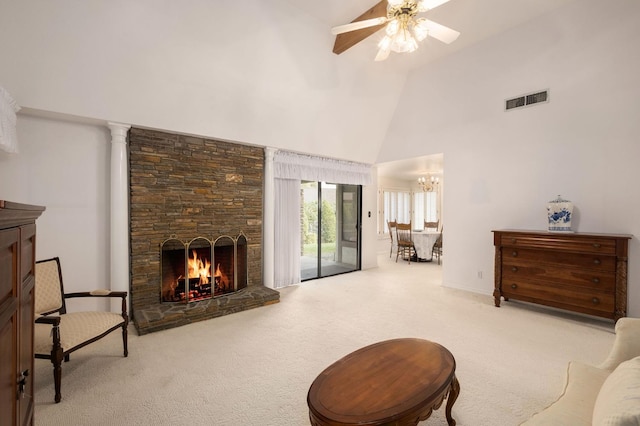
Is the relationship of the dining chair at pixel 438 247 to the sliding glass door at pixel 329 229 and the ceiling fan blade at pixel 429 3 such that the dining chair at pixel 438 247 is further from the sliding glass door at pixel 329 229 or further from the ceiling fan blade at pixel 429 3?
the ceiling fan blade at pixel 429 3

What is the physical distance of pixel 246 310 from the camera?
12.5 feet

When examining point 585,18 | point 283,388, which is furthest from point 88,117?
point 585,18

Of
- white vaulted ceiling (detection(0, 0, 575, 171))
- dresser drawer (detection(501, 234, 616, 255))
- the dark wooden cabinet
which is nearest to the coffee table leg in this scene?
the dark wooden cabinet

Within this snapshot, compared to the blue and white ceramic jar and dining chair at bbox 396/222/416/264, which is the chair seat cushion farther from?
dining chair at bbox 396/222/416/264

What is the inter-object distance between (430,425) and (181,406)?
5.48 feet

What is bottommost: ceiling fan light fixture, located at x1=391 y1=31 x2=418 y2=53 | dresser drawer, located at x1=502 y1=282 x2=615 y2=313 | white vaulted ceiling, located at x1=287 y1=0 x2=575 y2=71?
dresser drawer, located at x1=502 y1=282 x2=615 y2=313

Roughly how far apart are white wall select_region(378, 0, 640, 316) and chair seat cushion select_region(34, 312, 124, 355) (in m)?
4.84

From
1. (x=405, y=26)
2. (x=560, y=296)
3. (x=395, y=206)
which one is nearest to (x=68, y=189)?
(x=405, y=26)

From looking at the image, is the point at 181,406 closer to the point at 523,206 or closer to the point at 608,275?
the point at 608,275

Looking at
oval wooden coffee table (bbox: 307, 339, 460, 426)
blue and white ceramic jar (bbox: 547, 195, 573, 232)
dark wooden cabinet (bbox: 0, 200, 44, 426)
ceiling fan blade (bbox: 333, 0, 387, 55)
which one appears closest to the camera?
dark wooden cabinet (bbox: 0, 200, 44, 426)

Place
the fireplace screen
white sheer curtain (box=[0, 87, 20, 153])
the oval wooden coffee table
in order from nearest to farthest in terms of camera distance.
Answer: the oval wooden coffee table
white sheer curtain (box=[0, 87, 20, 153])
the fireplace screen

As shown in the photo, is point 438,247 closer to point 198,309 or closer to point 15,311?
point 198,309

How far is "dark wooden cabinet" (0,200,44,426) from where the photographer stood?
899 millimetres

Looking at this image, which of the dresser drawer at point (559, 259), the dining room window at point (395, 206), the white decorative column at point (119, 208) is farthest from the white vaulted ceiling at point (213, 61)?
the dining room window at point (395, 206)
